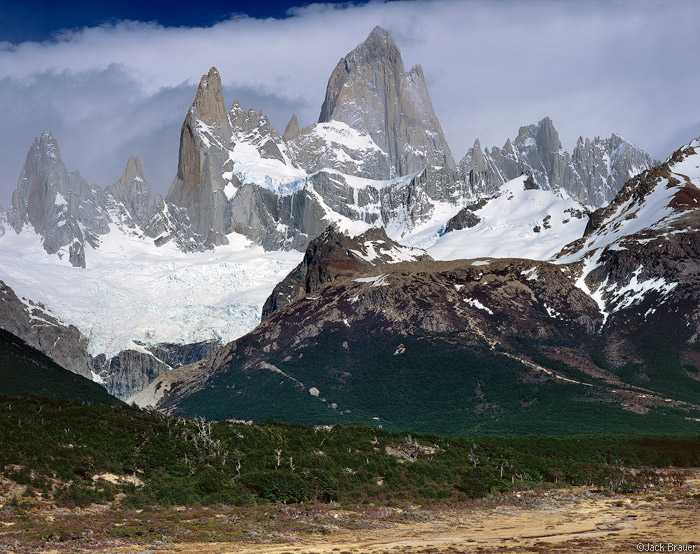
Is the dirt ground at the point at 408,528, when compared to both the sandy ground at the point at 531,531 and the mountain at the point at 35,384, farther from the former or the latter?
the mountain at the point at 35,384

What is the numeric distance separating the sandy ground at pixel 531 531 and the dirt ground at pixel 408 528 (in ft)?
0.22

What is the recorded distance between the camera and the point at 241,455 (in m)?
95.2

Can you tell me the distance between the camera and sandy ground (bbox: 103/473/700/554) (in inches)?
2687

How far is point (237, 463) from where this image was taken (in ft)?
306

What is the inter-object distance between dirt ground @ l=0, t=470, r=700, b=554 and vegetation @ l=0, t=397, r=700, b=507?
3.45m

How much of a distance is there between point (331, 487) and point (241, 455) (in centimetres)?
940

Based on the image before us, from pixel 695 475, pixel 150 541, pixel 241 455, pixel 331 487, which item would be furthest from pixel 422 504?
pixel 695 475

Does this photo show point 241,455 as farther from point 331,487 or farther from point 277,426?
point 277,426

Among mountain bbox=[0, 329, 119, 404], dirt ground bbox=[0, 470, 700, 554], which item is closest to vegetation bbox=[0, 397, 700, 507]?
dirt ground bbox=[0, 470, 700, 554]

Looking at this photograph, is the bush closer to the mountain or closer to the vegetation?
the vegetation

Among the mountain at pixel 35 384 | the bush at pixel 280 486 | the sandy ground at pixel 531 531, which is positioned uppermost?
the mountain at pixel 35 384

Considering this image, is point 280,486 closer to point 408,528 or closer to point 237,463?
point 237,463

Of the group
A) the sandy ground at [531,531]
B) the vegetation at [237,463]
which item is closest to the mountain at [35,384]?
the vegetation at [237,463]

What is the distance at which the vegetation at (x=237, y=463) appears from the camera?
83.7 m
